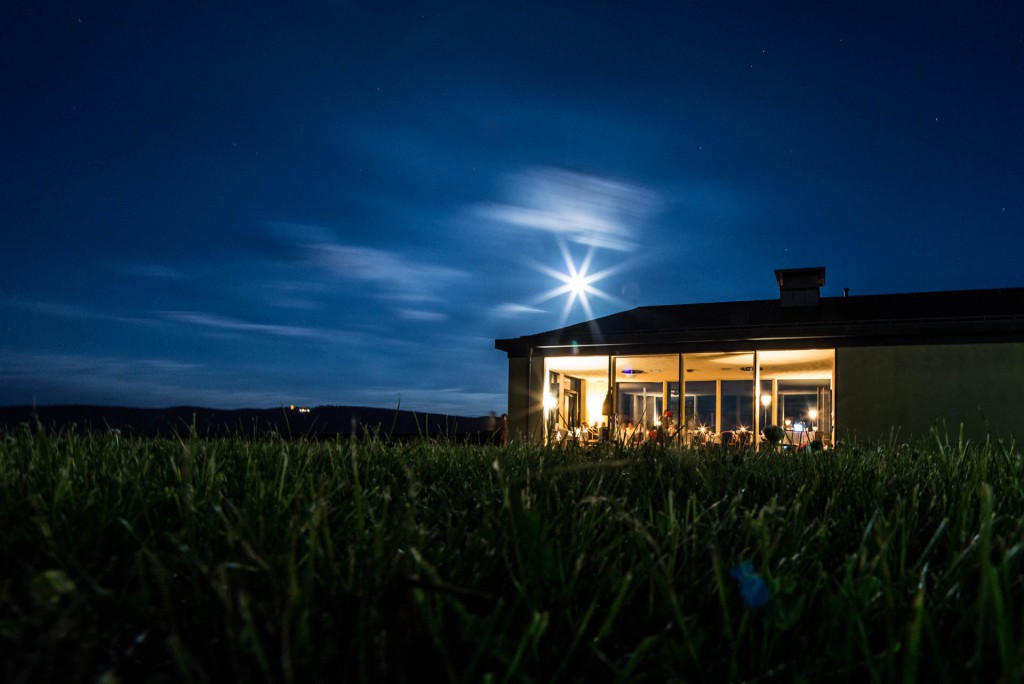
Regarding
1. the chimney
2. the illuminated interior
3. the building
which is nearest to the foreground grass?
the building

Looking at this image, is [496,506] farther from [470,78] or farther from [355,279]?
[355,279]

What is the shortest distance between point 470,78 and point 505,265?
83.1 ft

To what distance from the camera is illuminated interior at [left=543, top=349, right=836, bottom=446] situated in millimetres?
13508

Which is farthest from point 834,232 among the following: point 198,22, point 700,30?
point 198,22

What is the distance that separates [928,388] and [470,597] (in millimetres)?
11967

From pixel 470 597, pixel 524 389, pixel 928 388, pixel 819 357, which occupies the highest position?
pixel 819 357

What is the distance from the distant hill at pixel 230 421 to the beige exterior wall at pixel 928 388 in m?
9.35

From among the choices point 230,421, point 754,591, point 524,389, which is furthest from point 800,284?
point 754,591

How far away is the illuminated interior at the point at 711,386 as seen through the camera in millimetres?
13508

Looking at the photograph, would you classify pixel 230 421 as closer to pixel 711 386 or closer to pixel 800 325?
pixel 800 325

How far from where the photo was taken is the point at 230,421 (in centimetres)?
325

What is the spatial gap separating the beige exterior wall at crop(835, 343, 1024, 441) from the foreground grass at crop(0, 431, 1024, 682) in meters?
10.3

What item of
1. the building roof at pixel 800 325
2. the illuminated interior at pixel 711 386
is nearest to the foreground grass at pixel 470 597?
the building roof at pixel 800 325

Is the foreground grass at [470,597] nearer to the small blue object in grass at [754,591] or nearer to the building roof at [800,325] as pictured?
the small blue object in grass at [754,591]
